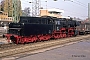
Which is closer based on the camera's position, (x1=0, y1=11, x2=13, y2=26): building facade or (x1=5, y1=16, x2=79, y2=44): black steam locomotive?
(x1=5, y1=16, x2=79, y2=44): black steam locomotive

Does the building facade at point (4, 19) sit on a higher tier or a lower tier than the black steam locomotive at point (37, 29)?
higher

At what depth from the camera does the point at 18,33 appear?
17078 mm

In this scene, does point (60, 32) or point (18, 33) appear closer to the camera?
point (18, 33)

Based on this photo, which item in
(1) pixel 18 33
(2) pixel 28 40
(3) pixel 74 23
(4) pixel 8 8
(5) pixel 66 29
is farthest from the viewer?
(4) pixel 8 8

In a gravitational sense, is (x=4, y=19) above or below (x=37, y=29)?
above

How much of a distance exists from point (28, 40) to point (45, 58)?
8236mm

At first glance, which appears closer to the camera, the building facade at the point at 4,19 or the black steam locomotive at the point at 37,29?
the black steam locomotive at the point at 37,29

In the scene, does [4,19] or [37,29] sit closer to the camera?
[37,29]

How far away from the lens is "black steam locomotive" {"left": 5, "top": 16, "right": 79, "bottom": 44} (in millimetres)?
17125

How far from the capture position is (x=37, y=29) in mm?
19094

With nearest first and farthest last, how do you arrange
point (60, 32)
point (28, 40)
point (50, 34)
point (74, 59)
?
1. point (74, 59)
2. point (28, 40)
3. point (50, 34)
4. point (60, 32)

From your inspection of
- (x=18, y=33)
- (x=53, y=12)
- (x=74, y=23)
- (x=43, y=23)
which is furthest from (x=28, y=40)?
(x=53, y=12)

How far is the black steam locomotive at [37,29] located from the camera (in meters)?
17.1

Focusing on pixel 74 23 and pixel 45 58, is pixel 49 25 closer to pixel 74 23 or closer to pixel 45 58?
pixel 74 23
